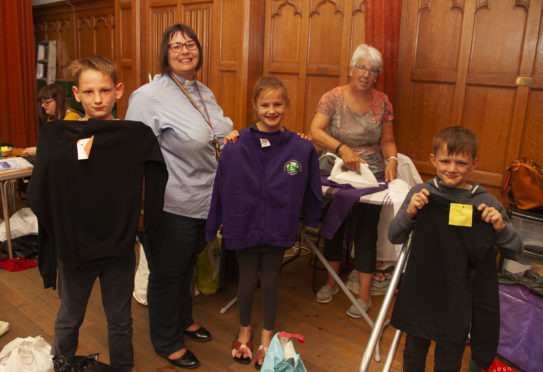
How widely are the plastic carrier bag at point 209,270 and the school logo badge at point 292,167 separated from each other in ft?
3.07

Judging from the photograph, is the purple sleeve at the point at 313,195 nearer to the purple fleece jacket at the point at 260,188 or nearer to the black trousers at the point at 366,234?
the purple fleece jacket at the point at 260,188

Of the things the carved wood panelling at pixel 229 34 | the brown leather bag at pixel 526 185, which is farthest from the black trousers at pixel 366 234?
the carved wood panelling at pixel 229 34

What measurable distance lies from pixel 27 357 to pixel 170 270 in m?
0.63

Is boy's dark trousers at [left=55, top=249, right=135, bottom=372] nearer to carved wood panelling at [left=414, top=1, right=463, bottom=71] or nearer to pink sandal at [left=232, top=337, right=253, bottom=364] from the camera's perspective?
pink sandal at [left=232, top=337, right=253, bottom=364]

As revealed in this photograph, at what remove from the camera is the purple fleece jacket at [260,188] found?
1.80 meters

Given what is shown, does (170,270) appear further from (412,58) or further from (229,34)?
(229,34)

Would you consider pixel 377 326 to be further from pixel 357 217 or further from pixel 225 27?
pixel 225 27

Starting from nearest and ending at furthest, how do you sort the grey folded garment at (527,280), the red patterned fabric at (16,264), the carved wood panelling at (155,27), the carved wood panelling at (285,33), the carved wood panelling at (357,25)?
the grey folded garment at (527,280), the red patterned fabric at (16,264), the carved wood panelling at (357,25), the carved wood panelling at (285,33), the carved wood panelling at (155,27)

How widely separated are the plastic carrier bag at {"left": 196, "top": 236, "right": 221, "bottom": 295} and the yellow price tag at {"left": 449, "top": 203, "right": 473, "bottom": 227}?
5.07 ft

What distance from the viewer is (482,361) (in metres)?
1.44

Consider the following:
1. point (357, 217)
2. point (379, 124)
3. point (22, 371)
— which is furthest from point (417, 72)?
point (22, 371)

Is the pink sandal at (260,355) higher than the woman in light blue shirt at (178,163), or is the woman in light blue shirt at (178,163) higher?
the woman in light blue shirt at (178,163)

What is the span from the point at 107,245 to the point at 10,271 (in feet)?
6.00

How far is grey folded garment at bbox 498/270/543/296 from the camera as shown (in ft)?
6.30
